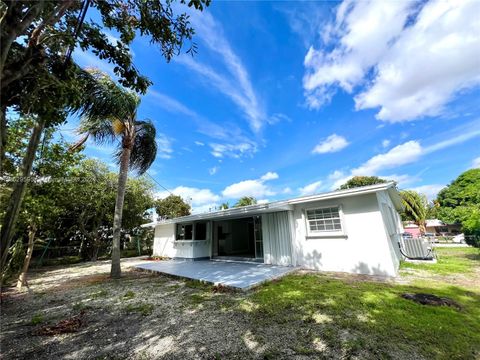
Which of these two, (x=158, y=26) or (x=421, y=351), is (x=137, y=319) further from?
(x=158, y=26)

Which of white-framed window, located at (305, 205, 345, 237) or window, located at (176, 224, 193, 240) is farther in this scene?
window, located at (176, 224, 193, 240)

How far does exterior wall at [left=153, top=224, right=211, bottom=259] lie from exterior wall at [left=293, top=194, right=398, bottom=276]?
603cm

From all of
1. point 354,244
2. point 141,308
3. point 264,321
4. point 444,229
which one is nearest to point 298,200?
point 354,244

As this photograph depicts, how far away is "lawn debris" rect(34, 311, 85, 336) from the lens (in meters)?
3.71

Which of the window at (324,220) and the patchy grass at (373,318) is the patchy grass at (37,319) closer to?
the patchy grass at (373,318)

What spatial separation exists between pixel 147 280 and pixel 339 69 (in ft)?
36.2

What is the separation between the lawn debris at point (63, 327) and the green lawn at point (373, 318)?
10.7ft

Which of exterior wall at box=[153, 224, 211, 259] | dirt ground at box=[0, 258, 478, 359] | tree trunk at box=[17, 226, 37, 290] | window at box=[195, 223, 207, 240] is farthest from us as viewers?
window at box=[195, 223, 207, 240]

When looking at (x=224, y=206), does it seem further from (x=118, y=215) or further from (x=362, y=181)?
(x=118, y=215)

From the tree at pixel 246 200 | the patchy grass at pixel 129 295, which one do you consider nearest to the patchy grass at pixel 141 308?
the patchy grass at pixel 129 295

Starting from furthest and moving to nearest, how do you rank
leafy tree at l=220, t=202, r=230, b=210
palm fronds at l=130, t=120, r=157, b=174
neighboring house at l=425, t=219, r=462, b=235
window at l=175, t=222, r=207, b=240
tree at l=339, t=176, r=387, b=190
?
neighboring house at l=425, t=219, r=462, b=235
leafy tree at l=220, t=202, r=230, b=210
tree at l=339, t=176, r=387, b=190
window at l=175, t=222, r=207, b=240
palm fronds at l=130, t=120, r=157, b=174

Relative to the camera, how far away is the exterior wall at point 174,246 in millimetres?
12141

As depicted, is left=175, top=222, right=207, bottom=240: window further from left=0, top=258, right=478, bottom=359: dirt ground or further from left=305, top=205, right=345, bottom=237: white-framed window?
left=305, top=205, right=345, bottom=237: white-framed window

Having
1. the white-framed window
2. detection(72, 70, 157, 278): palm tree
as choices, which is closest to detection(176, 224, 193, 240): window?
detection(72, 70, 157, 278): palm tree
